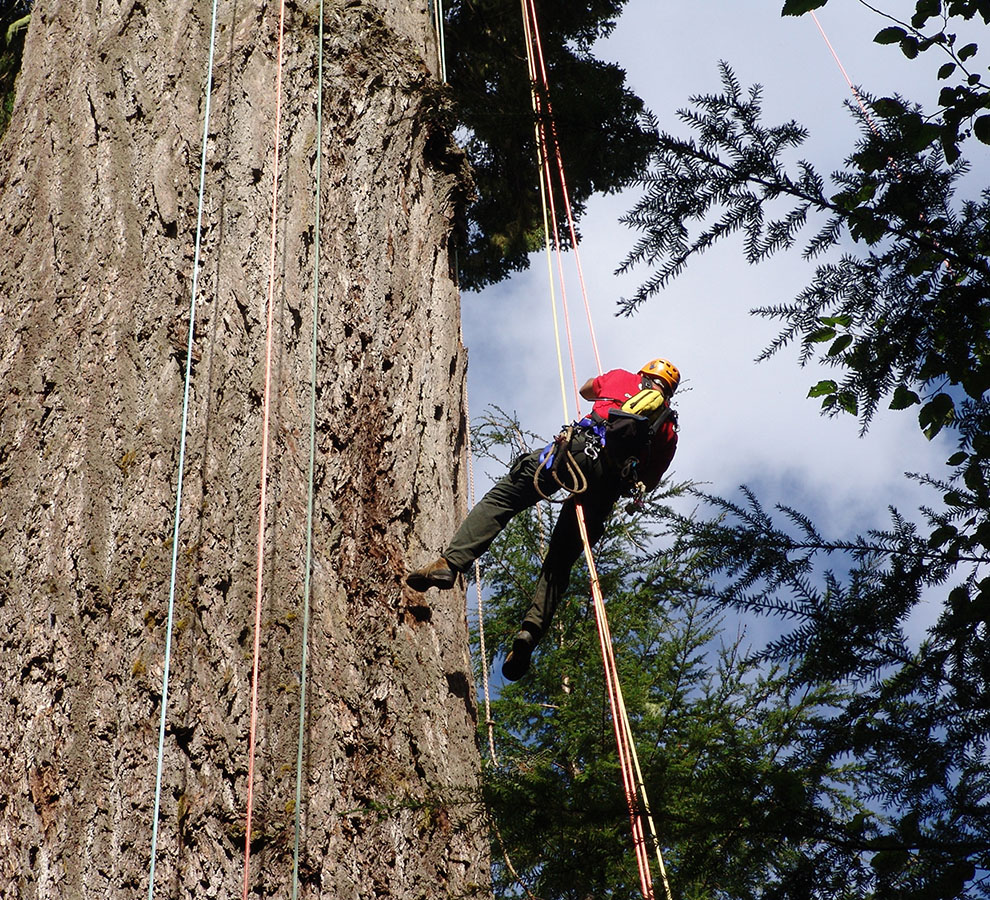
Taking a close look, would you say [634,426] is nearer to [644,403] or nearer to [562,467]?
[644,403]

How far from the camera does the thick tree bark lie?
2.45m

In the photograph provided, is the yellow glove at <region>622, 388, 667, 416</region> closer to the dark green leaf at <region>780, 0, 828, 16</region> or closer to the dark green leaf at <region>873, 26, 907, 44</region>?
the dark green leaf at <region>873, 26, 907, 44</region>

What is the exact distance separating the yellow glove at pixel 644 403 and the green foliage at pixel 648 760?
1.63 feet

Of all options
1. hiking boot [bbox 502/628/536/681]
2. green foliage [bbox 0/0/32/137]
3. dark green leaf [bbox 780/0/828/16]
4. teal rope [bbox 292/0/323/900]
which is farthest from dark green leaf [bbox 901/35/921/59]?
green foliage [bbox 0/0/32/137]

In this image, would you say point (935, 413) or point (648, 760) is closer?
point (935, 413)

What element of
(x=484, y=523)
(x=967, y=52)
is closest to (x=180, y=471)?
(x=484, y=523)

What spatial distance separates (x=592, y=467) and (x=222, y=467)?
2299 millimetres

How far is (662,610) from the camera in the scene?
7.61m

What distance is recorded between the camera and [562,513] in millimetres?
5102

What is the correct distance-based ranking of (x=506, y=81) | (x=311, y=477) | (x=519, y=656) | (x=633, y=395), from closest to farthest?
(x=311, y=477) → (x=519, y=656) → (x=633, y=395) → (x=506, y=81)

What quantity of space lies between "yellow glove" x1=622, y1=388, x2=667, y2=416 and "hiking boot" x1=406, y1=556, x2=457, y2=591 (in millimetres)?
1851

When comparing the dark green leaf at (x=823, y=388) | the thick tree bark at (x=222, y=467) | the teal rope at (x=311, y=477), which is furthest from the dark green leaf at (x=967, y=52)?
the teal rope at (x=311, y=477)

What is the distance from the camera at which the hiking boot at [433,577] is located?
3.06 m

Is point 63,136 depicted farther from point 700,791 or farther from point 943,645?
point 943,645
